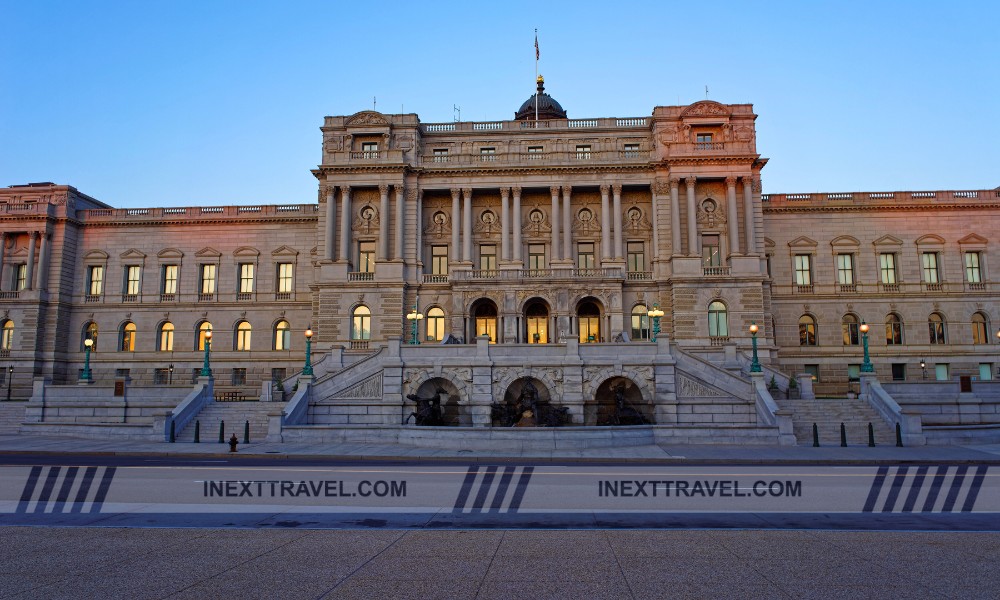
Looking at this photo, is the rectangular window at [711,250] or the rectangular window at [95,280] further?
the rectangular window at [95,280]

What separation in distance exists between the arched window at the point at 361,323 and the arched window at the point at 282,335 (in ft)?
30.1

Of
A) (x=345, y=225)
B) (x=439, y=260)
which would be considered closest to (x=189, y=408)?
(x=345, y=225)

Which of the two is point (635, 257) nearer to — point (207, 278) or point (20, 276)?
point (207, 278)

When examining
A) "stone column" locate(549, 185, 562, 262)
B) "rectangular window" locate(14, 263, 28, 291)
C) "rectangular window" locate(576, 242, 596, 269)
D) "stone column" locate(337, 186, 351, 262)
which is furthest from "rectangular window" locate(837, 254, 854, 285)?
"rectangular window" locate(14, 263, 28, 291)

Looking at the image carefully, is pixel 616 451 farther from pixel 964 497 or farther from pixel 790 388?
pixel 790 388

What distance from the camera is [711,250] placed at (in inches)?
2032

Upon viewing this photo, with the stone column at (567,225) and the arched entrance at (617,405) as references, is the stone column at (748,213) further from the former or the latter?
the arched entrance at (617,405)

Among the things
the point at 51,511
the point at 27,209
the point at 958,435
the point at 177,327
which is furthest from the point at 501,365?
the point at 27,209

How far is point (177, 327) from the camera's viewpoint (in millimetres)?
57812

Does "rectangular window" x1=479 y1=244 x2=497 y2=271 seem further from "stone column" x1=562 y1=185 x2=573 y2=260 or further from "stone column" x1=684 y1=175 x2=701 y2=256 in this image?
"stone column" x1=684 y1=175 x2=701 y2=256

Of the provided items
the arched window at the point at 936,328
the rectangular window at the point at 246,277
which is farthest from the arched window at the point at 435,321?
the arched window at the point at 936,328

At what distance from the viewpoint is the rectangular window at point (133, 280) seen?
59.3 m

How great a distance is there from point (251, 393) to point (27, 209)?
26.0 meters

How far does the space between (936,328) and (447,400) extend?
42118 mm
